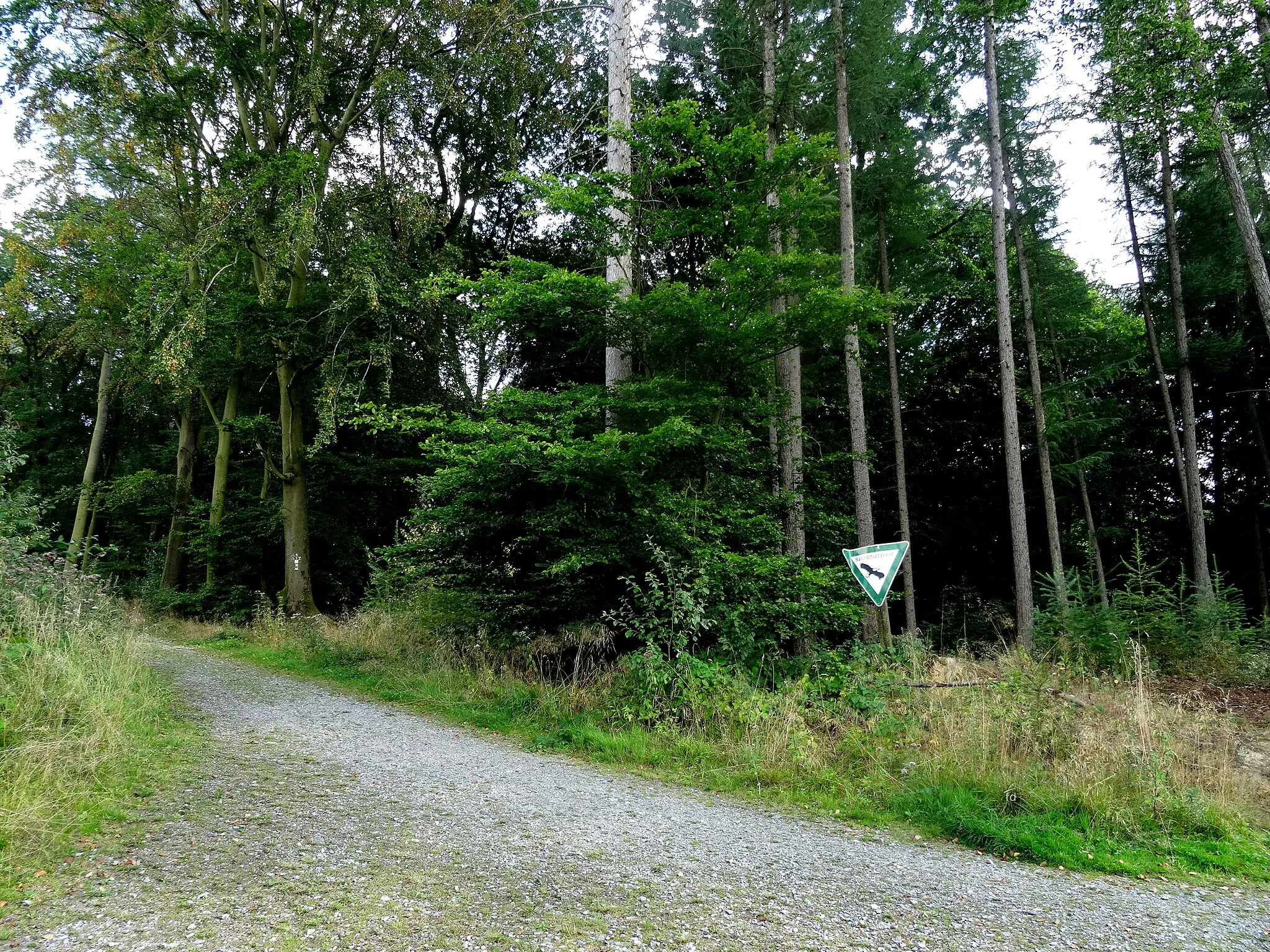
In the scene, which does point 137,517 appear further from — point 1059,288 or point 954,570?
point 1059,288

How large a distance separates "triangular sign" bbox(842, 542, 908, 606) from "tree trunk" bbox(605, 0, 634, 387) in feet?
13.4

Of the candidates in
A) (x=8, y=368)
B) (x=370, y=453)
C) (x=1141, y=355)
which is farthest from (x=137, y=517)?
(x=1141, y=355)

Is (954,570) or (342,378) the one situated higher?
(342,378)

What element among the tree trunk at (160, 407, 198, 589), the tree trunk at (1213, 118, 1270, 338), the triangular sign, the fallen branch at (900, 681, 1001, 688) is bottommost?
the fallen branch at (900, 681, 1001, 688)

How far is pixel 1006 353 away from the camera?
43.9 ft

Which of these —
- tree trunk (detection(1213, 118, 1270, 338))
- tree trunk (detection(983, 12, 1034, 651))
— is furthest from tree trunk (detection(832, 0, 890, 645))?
tree trunk (detection(1213, 118, 1270, 338))

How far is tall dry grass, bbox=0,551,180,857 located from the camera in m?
3.45

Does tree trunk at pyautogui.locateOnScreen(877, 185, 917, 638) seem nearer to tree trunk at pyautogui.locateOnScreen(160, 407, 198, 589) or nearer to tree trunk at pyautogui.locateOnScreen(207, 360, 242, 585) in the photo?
tree trunk at pyautogui.locateOnScreen(207, 360, 242, 585)

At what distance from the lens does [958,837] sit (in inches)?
172

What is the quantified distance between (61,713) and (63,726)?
85mm

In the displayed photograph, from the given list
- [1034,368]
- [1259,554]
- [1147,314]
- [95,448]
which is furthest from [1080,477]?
[95,448]

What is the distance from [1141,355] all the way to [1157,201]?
4.03m

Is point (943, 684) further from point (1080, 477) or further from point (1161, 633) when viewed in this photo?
point (1080, 477)

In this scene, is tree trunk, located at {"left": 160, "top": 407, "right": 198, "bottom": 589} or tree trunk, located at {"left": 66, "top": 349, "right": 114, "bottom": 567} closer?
tree trunk, located at {"left": 66, "top": 349, "right": 114, "bottom": 567}
